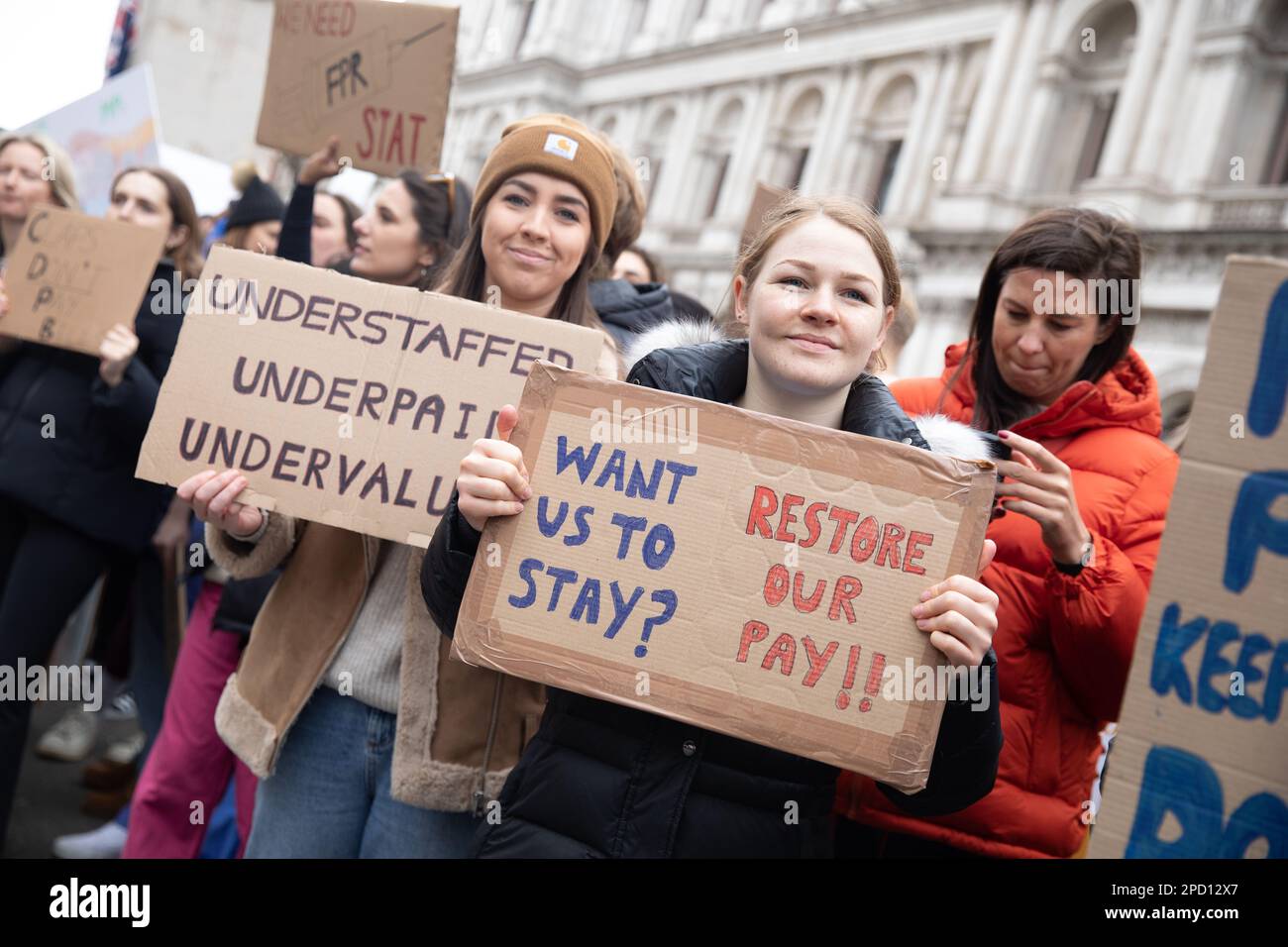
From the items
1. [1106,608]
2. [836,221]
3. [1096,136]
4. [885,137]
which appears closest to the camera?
[836,221]

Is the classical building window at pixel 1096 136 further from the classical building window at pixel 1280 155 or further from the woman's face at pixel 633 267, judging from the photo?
the woman's face at pixel 633 267

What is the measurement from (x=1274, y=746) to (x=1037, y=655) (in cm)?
68

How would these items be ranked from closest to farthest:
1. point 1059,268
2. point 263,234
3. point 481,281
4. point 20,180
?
point 1059,268 → point 481,281 → point 20,180 → point 263,234

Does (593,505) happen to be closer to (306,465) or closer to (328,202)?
(306,465)

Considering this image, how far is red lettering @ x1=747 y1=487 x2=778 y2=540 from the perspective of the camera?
5.46ft

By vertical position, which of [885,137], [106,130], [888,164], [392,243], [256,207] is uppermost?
[885,137]

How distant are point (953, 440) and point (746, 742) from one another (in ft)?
1.90

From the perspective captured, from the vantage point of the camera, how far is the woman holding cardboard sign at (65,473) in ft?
10.6

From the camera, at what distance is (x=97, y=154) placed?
6.02 m

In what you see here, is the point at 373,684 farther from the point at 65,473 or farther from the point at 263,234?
the point at 263,234

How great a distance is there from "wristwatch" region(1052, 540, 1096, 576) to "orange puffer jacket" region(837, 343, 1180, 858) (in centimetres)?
1

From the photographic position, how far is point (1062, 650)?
199 cm

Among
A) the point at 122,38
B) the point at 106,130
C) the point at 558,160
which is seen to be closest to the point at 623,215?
the point at 558,160
